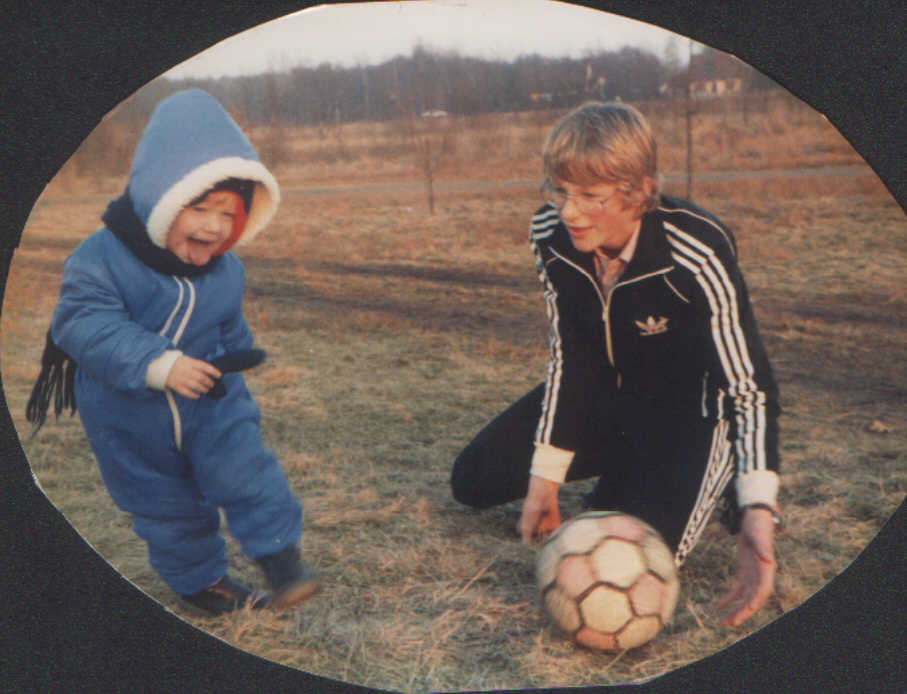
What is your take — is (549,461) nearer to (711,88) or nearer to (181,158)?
(711,88)

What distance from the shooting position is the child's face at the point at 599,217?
2525mm

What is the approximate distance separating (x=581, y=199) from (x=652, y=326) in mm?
431

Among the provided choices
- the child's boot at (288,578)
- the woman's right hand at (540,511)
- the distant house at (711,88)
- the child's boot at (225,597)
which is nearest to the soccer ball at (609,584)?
the woman's right hand at (540,511)

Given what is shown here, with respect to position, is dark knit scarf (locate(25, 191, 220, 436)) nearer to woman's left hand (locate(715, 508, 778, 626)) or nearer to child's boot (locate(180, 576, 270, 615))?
child's boot (locate(180, 576, 270, 615))

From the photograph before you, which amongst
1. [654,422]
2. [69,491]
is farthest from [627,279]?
[69,491]

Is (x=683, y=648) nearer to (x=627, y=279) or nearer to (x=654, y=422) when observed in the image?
(x=654, y=422)

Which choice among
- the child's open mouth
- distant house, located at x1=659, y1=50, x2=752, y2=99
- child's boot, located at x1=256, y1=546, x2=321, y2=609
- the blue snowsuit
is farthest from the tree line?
child's boot, located at x1=256, y1=546, x2=321, y2=609

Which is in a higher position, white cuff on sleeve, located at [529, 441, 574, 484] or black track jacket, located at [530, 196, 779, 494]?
black track jacket, located at [530, 196, 779, 494]

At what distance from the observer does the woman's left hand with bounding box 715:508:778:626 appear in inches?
99.6

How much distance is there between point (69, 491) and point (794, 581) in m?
1.99

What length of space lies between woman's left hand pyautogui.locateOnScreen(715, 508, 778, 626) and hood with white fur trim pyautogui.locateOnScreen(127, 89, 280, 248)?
1.54m

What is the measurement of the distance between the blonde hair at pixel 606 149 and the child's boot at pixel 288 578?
4.08 ft

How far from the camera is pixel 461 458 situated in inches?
115

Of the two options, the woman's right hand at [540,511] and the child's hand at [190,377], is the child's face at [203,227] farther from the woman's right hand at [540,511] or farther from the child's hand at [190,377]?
the woman's right hand at [540,511]
